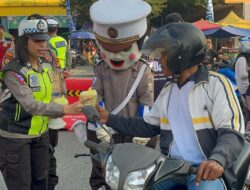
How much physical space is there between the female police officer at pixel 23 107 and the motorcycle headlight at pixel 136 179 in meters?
1.82

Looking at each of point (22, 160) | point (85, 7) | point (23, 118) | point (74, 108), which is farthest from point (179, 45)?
point (85, 7)

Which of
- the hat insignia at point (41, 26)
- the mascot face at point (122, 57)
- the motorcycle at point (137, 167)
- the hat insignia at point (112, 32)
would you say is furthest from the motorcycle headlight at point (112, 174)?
the hat insignia at point (41, 26)

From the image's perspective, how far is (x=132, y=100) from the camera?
4.01m

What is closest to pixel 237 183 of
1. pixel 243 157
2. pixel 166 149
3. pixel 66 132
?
pixel 243 157

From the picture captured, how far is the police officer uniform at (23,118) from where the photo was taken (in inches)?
153

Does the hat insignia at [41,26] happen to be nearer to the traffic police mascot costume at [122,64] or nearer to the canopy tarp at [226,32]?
the traffic police mascot costume at [122,64]

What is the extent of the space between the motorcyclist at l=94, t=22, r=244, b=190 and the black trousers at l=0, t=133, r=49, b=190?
148 centimetres

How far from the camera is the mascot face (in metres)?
3.96

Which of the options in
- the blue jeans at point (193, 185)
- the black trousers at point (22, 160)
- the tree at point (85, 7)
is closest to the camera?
the blue jeans at point (193, 185)

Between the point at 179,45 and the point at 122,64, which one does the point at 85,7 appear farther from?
the point at 179,45

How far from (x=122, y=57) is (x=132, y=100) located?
0.35m

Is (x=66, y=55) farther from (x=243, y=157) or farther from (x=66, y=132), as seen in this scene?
(x=243, y=157)

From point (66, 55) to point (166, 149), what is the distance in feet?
16.4

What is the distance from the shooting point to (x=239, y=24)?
725 inches
